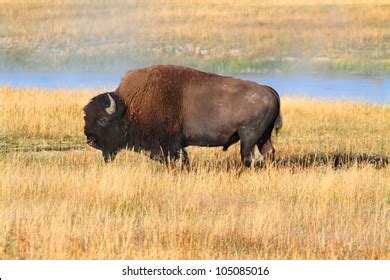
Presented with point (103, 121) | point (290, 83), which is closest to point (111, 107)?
point (103, 121)

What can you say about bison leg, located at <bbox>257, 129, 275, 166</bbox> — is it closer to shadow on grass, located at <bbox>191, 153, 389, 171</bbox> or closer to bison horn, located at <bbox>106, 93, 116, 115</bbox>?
shadow on grass, located at <bbox>191, 153, 389, 171</bbox>

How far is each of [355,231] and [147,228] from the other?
199 cm

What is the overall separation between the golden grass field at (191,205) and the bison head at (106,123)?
0.32 meters

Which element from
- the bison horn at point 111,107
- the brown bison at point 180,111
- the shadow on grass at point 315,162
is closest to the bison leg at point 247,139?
the brown bison at point 180,111

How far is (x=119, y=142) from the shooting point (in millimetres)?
14133

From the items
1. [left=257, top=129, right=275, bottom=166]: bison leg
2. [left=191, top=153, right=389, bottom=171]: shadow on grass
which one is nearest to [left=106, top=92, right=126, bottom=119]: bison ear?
[left=191, top=153, right=389, bottom=171]: shadow on grass

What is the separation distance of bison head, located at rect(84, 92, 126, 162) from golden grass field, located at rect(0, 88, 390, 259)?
0.32 metres

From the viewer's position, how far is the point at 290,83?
1426 inches

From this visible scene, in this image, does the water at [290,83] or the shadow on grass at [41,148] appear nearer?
the shadow on grass at [41,148]

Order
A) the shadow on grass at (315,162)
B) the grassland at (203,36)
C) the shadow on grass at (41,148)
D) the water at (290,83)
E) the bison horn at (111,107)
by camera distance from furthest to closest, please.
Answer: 1. the grassland at (203,36)
2. the water at (290,83)
3. the shadow on grass at (41,148)
4. the shadow on grass at (315,162)
5. the bison horn at (111,107)

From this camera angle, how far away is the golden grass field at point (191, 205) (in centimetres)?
912

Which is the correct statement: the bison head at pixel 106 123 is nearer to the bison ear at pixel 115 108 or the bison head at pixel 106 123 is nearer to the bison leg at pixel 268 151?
the bison ear at pixel 115 108

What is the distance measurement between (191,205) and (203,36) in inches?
1245

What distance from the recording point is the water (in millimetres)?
32062
